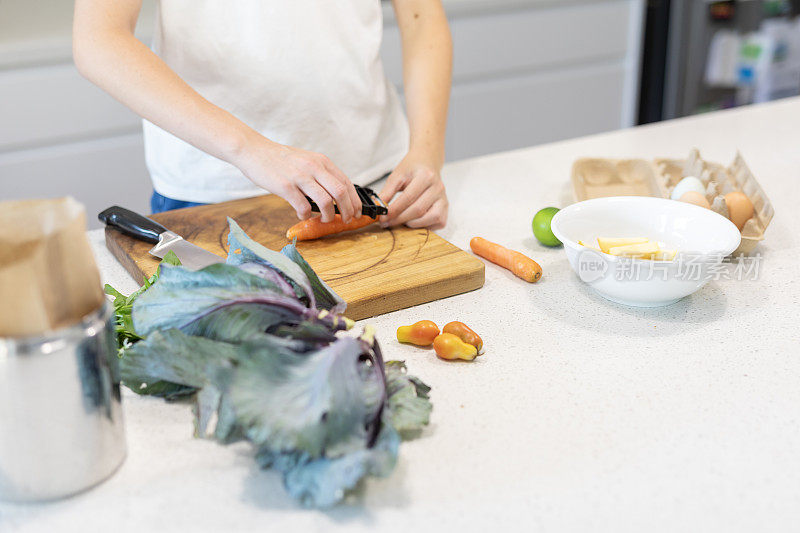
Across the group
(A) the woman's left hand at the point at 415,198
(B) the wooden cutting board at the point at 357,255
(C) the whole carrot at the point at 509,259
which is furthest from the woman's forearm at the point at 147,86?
(C) the whole carrot at the point at 509,259

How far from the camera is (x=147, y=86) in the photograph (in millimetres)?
1169

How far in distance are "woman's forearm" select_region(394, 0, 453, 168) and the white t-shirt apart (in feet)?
0.26

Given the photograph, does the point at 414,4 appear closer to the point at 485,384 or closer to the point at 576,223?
the point at 576,223

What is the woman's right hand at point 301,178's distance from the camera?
1131 mm

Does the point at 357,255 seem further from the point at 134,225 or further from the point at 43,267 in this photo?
the point at 43,267

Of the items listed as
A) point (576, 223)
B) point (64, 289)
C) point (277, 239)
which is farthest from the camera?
point (277, 239)

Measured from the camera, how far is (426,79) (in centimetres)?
158

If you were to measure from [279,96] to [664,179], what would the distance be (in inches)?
28.8

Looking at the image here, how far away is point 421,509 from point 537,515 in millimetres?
100

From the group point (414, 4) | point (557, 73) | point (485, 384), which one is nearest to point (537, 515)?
point (485, 384)

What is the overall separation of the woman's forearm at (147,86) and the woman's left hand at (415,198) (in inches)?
10.1

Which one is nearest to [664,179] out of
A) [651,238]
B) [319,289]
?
[651,238]

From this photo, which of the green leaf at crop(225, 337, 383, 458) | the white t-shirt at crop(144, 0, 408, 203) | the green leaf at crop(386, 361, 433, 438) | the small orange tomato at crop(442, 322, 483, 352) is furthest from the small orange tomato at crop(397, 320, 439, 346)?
the white t-shirt at crop(144, 0, 408, 203)

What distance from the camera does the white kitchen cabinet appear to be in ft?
7.29
